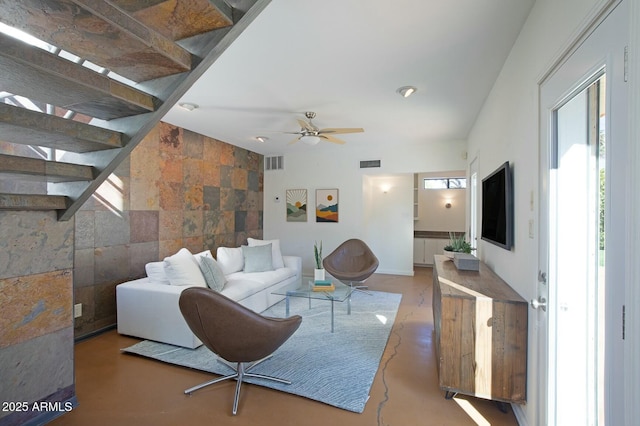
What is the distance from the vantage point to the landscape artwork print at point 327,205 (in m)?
5.99

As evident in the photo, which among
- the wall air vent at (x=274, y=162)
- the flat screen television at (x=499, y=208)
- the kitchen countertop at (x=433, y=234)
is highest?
the wall air vent at (x=274, y=162)

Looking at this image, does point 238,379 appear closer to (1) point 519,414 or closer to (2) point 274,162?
(1) point 519,414

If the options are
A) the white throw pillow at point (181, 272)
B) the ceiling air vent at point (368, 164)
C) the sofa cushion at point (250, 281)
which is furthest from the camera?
the ceiling air vent at point (368, 164)

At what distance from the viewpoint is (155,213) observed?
12.9 ft

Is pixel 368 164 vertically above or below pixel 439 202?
above

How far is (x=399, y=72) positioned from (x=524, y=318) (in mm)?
2193

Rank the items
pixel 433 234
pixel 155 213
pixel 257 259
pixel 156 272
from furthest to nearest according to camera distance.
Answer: pixel 433 234 → pixel 257 259 → pixel 155 213 → pixel 156 272

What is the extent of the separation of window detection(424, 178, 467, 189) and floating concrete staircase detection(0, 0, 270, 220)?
6967mm

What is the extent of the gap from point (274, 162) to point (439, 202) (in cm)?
433

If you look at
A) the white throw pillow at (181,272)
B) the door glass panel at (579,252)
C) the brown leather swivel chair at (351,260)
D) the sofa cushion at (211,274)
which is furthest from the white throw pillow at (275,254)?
the door glass panel at (579,252)

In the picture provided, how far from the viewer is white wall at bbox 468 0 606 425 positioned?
1402mm

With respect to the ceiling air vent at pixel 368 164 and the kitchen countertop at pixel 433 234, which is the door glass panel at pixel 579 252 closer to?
the ceiling air vent at pixel 368 164

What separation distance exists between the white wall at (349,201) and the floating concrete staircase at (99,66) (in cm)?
422

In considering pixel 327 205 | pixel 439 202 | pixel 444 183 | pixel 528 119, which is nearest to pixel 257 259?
pixel 327 205
